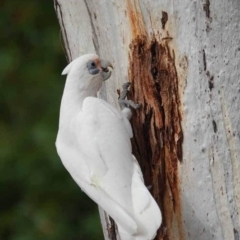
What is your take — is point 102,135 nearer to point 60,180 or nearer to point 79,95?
point 79,95

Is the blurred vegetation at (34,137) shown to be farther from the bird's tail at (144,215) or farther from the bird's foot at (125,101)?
the bird's tail at (144,215)

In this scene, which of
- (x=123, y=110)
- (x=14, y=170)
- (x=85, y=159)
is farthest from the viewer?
(x=14, y=170)

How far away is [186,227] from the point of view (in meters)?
1.94

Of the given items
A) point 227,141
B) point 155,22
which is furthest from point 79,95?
point 227,141

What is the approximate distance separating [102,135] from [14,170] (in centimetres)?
170

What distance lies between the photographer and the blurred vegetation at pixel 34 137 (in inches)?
137

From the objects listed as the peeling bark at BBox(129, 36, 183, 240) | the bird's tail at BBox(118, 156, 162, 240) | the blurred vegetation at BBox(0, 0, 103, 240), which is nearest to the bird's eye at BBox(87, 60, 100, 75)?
the peeling bark at BBox(129, 36, 183, 240)

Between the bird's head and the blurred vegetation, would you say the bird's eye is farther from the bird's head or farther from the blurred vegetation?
the blurred vegetation

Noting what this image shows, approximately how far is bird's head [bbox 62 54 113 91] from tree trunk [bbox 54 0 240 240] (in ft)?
0.27

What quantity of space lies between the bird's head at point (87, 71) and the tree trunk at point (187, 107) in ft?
0.27

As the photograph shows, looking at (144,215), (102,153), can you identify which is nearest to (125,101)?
(102,153)

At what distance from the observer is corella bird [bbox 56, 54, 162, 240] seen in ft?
5.70

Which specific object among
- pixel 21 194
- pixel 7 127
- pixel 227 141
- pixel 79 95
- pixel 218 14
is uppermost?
pixel 218 14

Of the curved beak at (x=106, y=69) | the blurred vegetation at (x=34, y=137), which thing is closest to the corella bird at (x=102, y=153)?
the curved beak at (x=106, y=69)
